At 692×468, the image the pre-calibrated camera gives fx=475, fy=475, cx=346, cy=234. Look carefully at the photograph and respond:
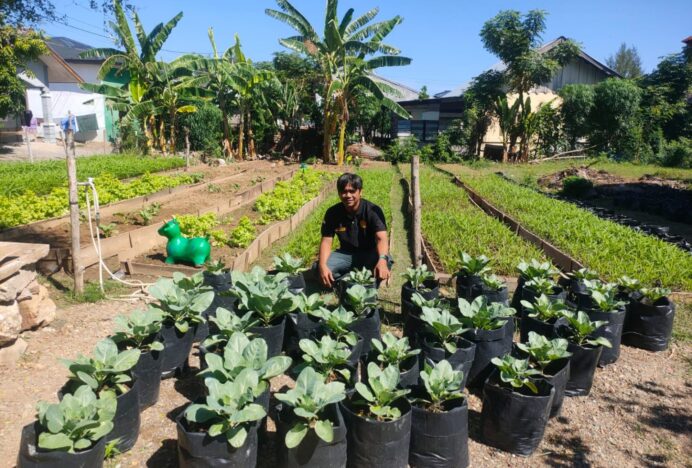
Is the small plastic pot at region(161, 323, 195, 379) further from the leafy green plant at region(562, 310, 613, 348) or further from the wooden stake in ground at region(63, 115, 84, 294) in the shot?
the leafy green plant at region(562, 310, 613, 348)

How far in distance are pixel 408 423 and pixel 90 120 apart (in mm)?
5275

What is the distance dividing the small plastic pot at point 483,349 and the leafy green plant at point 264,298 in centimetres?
143

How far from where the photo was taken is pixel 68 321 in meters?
4.50

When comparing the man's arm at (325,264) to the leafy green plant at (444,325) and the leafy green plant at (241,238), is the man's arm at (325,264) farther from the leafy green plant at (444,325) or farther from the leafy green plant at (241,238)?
the leafy green plant at (241,238)

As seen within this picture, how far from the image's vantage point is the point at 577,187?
1332 cm

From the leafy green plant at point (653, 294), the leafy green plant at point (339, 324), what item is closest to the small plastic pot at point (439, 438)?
the leafy green plant at point (339, 324)

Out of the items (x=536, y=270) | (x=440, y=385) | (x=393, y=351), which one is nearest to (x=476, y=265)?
(x=536, y=270)

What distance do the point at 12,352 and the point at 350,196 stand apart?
10.3 ft

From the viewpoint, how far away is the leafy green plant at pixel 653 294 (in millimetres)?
4465

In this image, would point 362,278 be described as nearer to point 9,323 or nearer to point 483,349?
point 483,349

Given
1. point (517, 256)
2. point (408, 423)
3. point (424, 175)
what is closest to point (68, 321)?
point (408, 423)

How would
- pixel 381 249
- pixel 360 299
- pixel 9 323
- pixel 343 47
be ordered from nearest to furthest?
pixel 9 323
pixel 360 299
pixel 381 249
pixel 343 47

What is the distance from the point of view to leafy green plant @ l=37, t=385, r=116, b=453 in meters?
2.20

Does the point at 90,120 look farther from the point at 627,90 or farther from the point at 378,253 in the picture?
the point at 627,90
